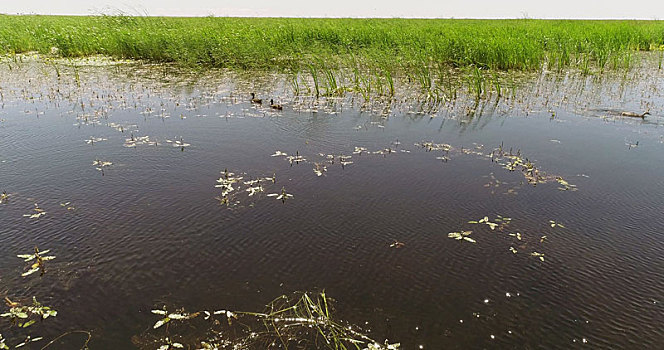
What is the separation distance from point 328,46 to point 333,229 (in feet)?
69.0

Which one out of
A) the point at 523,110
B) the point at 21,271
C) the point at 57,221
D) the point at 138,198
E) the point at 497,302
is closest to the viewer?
the point at 497,302

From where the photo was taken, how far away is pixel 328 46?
24.9 meters

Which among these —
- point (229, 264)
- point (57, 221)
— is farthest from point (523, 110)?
point (57, 221)

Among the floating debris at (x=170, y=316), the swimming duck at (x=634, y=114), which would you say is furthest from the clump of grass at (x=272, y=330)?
the swimming duck at (x=634, y=114)

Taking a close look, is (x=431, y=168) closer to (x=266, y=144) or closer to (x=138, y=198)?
(x=266, y=144)

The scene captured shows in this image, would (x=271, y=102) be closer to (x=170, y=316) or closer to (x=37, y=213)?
(x=37, y=213)

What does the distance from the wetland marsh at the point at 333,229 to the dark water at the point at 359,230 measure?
0.03m

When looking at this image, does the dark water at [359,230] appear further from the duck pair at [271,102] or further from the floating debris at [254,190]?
the duck pair at [271,102]

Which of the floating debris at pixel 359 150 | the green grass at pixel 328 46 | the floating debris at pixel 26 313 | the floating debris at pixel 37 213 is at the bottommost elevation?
the floating debris at pixel 26 313

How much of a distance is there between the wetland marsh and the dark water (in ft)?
0.09

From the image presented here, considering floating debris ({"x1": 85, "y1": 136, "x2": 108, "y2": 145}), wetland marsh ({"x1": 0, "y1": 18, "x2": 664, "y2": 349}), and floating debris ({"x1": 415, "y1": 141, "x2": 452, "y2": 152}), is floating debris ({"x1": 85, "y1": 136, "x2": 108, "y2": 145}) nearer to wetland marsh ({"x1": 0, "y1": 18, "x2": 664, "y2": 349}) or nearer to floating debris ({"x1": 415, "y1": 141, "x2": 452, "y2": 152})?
wetland marsh ({"x1": 0, "y1": 18, "x2": 664, "y2": 349})

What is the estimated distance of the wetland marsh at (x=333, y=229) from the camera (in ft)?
13.3

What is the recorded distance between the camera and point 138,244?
5332 millimetres

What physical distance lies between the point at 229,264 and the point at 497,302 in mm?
3172
